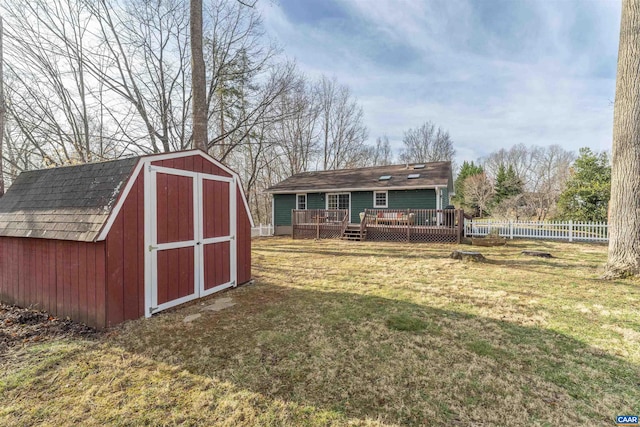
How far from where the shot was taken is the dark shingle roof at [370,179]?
1346cm

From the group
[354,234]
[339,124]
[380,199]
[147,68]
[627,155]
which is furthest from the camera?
[339,124]

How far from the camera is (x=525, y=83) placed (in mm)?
12859

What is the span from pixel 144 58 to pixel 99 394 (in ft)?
36.7

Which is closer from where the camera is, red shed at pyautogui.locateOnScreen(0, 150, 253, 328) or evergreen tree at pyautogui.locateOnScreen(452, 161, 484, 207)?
red shed at pyautogui.locateOnScreen(0, 150, 253, 328)

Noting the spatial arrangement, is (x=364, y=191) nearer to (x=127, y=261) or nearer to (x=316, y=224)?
(x=316, y=224)

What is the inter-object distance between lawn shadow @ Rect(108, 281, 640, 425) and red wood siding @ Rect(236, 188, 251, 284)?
153 cm

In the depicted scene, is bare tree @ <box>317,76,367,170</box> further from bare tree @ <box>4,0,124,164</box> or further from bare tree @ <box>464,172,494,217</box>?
bare tree @ <box>4,0,124,164</box>

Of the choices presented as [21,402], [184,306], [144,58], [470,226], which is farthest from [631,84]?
[144,58]

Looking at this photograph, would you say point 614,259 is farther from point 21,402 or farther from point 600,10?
point 21,402

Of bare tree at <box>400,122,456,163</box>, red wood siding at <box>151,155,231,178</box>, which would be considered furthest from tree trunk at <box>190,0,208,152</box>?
bare tree at <box>400,122,456,163</box>

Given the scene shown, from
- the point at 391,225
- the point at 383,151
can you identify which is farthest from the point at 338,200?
the point at 383,151

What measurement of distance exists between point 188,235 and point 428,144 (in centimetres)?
3237

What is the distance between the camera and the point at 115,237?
3.43 metres

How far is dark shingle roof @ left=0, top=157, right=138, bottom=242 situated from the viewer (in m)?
3.50
